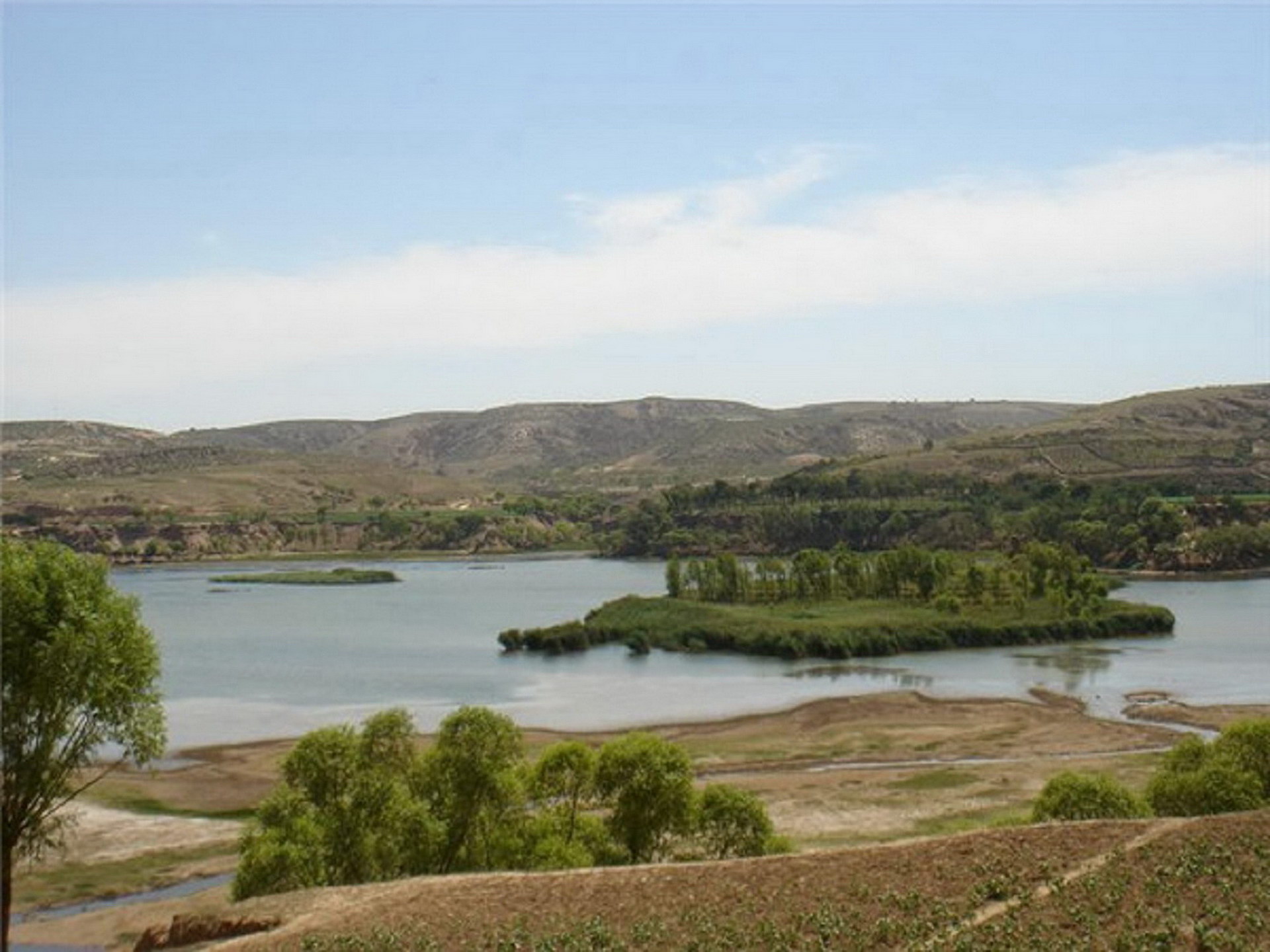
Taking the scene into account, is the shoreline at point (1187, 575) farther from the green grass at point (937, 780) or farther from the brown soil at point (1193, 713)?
the green grass at point (937, 780)

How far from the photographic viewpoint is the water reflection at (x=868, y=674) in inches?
3644

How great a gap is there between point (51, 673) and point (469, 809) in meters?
14.9

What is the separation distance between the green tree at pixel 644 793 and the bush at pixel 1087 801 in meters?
11.1

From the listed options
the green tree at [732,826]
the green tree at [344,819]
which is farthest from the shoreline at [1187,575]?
the green tree at [344,819]

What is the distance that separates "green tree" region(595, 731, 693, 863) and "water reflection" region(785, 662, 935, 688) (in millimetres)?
52953

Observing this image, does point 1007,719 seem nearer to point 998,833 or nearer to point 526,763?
point 526,763

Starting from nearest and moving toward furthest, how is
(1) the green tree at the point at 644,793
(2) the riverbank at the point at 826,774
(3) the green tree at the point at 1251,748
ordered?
(1) the green tree at the point at 644,793 < (3) the green tree at the point at 1251,748 < (2) the riverbank at the point at 826,774

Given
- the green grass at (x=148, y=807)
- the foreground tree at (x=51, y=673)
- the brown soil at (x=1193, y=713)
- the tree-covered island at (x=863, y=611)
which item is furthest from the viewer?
→ the tree-covered island at (x=863, y=611)

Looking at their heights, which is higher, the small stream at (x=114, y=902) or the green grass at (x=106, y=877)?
the green grass at (x=106, y=877)

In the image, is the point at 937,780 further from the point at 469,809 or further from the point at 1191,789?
the point at 469,809

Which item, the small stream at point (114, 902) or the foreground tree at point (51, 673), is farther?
the small stream at point (114, 902)

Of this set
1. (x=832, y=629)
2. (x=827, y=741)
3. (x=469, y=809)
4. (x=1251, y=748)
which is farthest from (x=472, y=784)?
(x=832, y=629)

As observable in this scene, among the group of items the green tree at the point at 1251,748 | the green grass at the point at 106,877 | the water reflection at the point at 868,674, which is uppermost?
the green tree at the point at 1251,748

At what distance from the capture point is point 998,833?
27141 millimetres
